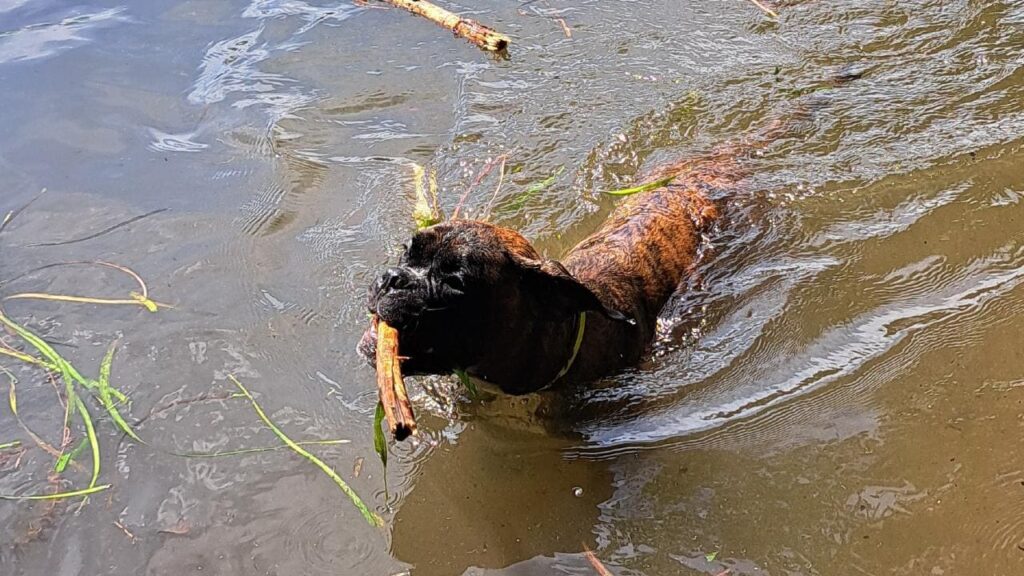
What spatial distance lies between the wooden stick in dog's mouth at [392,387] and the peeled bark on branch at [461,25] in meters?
4.23

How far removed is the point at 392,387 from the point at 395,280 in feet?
2.06

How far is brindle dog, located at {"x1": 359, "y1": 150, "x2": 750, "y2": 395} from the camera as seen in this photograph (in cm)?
374

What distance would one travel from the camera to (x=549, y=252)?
5977mm

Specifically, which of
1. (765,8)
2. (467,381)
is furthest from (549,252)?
(765,8)

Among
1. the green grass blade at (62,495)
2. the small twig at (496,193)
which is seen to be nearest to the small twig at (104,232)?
the green grass blade at (62,495)

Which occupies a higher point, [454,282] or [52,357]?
[454,282]

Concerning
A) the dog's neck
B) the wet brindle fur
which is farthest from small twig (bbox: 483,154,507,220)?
the dog's neck

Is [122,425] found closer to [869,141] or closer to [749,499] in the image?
[749,499]

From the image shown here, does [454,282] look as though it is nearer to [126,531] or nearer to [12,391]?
[126,531]

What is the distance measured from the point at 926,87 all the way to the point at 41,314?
6851 mm

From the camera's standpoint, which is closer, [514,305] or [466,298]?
[466,298]

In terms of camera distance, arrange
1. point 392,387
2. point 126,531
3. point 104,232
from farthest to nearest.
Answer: point 104,232
point 126,531
point 392,387

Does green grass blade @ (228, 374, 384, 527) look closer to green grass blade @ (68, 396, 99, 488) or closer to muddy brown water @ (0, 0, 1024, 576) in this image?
muddy brown water @ (0, 0, 1024, 576)

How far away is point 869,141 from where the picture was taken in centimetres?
659
